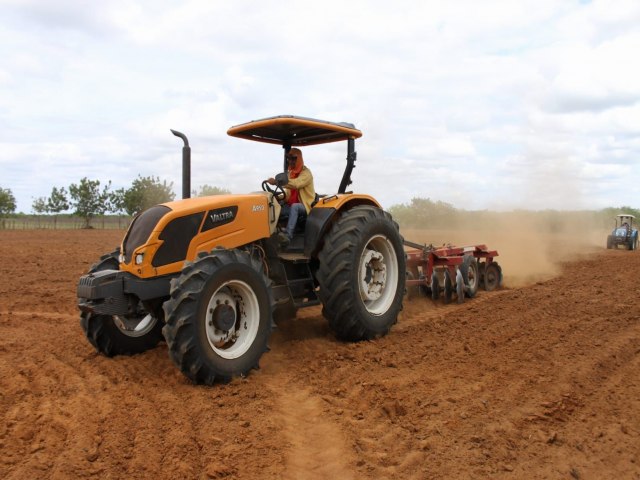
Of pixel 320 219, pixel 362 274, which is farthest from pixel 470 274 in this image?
pixel 320 219

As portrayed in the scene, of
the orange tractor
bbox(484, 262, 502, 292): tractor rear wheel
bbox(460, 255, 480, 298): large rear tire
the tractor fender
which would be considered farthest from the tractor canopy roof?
bbox(484, 262, 502, 292): tractor rear wheel

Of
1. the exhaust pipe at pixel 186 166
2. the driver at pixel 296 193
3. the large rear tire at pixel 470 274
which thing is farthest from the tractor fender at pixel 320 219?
the large rear tire at pixel 470 274

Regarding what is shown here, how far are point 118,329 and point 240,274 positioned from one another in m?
1.57

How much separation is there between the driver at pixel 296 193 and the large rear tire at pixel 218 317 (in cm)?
127

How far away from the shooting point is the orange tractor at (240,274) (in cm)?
470

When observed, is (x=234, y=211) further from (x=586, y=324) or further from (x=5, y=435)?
(x=586, y=324)

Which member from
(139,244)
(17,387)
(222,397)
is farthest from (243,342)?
(17,387)

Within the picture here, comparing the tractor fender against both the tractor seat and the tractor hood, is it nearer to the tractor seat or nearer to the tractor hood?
the tractor seat

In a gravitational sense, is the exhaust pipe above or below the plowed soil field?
above

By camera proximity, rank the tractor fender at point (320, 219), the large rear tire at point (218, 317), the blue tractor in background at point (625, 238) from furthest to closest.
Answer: the blue tractor in background at point (625, 238) < the tractor fender at point (320, 219) < the large rear tire at point (218, 317)

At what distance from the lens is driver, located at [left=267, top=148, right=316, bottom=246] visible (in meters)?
6.39

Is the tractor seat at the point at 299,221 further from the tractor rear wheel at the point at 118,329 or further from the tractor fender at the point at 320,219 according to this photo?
the tractor rear wheel at the point at 118,329

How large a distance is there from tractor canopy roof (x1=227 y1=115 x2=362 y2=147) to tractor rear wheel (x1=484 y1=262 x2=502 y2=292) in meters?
5.16

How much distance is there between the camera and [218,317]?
4.89m
